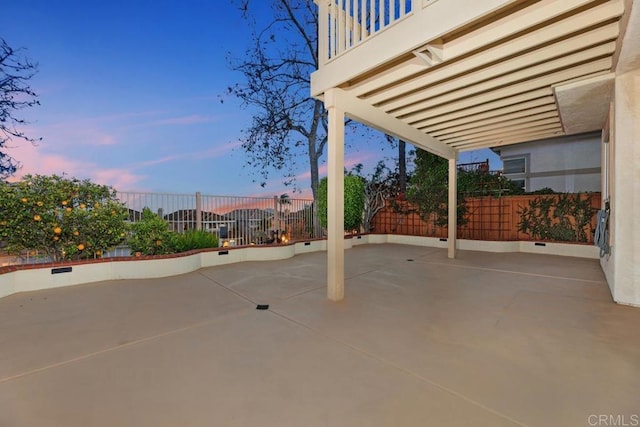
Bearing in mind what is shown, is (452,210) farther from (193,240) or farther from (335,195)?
(193,240)

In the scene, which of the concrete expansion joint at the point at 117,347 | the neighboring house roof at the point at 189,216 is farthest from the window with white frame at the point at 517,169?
the concrete expansion joint at the point at 117,347

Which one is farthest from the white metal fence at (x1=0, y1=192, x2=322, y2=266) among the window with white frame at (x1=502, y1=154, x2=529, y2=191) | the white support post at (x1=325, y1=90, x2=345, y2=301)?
the window with white frame at (x1=502, y1=154, x2=529, y2=191)

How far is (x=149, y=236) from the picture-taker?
4906mm

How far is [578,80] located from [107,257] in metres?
A: 7.39

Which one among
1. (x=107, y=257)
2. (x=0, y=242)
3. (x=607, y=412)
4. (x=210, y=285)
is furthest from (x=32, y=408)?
(x=0, y=242)

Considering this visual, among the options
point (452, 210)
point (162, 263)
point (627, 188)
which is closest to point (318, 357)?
point (162, 263)

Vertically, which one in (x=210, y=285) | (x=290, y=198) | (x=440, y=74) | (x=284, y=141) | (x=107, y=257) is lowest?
(x=210, y=285)

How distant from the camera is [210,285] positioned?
13.6 feet

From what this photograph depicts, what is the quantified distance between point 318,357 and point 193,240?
4.54m

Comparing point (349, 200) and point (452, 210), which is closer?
point (452, 210)

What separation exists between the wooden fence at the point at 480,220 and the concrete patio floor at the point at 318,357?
4.08 metres

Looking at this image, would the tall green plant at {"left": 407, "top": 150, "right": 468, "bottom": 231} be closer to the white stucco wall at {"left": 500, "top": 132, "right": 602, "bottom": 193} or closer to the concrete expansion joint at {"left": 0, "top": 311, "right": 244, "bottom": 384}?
the white stucco wall at {"left": 500, "top": 132, "right": 602, "bottom": 193}

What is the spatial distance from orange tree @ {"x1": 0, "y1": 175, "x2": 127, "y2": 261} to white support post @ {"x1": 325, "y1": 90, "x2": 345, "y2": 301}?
3918mm

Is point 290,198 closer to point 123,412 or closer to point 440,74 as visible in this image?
point 440,74
